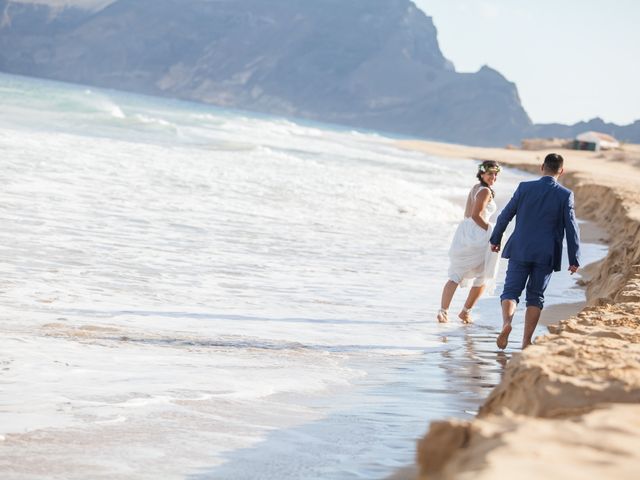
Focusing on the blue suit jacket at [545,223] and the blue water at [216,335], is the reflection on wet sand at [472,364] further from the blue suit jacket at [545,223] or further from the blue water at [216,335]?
the blue suit jacket at [545,223]

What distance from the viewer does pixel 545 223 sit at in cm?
712

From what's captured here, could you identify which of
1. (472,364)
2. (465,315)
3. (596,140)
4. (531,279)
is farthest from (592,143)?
(472,364)

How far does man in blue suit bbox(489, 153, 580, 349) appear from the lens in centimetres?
710

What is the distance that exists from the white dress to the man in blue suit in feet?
4.05

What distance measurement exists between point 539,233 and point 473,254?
1503mm

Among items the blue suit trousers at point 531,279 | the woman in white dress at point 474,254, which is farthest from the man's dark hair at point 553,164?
the woman in white dress at point 474,254

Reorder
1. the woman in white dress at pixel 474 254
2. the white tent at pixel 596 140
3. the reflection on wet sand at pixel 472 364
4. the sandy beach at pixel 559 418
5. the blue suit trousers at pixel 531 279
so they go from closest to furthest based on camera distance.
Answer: the sandy beach at pixel 559 418, the reflection on wet sand at pixel 472 364, the blue suit trousers at pixel 531 279, the woman in white dress at pixel 474 254, the white tent at pixel 596 140

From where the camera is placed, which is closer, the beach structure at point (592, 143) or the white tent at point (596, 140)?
the beach structure at point (592, 143)

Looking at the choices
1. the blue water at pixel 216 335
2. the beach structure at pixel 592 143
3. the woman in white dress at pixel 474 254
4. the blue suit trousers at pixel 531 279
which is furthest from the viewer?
the beach structure at pixel 592 143

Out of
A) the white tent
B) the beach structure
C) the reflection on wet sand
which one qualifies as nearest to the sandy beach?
the reflection on wet sand

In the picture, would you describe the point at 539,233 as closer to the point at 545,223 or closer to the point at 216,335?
the point at 545,223

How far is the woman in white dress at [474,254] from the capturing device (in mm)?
8500

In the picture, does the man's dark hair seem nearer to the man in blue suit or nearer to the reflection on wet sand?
the man in blue suit

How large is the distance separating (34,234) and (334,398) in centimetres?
545
